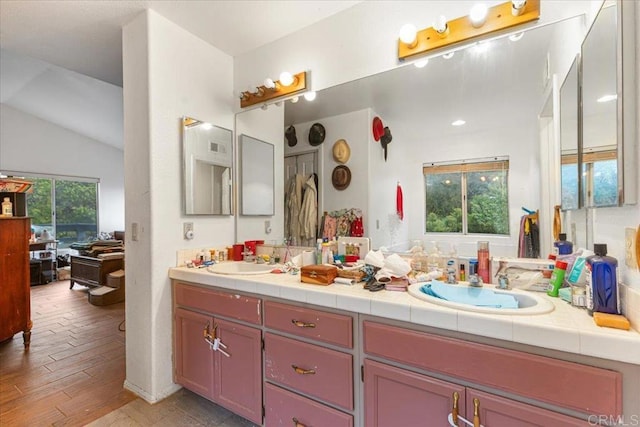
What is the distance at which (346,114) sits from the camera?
205cm

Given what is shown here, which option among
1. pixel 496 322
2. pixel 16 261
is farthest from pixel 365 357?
pixel 16 261

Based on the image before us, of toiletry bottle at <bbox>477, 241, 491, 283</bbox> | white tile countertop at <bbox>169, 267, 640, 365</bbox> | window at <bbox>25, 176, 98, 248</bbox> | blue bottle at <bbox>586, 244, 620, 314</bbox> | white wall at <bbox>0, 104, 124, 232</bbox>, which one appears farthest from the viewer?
window at <bbox>25, 176, 98, 248</bbox>

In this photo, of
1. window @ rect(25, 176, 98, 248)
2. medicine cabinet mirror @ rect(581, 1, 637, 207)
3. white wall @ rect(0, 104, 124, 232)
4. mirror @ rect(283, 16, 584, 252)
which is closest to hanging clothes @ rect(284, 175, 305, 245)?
mirror @ rect(283, 16, 584, 252)

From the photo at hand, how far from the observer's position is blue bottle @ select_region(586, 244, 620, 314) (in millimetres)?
977

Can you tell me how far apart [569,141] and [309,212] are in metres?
1.52

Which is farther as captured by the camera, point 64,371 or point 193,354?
point 64,371

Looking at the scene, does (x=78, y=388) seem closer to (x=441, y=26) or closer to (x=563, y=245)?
(x=563, y=245)

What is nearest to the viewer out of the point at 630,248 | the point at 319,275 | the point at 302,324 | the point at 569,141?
the point at 630,248

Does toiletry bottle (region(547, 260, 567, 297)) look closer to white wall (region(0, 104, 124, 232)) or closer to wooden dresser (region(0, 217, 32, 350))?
wooden dresser (region(0, 217, 32, 350))

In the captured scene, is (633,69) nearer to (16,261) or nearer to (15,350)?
(16,261)

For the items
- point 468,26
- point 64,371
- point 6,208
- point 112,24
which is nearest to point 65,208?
point 6,208

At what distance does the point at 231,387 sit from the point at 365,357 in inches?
36.1

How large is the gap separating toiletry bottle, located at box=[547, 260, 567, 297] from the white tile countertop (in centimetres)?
5

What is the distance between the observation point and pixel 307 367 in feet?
4.65
